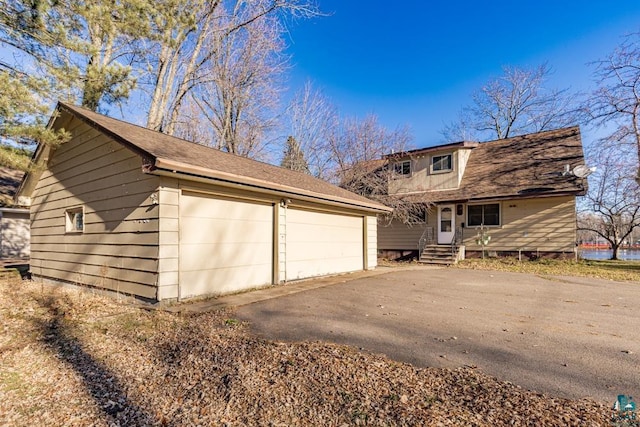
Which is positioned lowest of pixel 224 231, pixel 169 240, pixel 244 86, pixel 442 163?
pixel 169 240

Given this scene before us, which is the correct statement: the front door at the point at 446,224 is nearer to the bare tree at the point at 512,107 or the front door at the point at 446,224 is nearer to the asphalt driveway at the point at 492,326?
the asphalt driveway at the point at 492,326

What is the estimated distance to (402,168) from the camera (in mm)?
16906

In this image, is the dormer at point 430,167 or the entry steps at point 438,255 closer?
the entry steps at point 438,255

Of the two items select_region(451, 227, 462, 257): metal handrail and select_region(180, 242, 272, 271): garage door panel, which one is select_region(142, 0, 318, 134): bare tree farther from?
select_region(451, 227, 462, 257): metal handrail

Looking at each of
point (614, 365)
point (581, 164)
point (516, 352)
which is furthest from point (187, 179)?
point (581, 164)

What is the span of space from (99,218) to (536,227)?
49.5ft

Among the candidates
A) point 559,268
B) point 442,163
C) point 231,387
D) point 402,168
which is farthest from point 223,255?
point 442,163

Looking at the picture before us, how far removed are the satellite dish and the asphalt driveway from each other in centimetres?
610

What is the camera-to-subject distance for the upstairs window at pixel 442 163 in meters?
15.8

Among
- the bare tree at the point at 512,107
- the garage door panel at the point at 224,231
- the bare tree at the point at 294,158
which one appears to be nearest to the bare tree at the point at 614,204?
the bare tree at the point at 512,107

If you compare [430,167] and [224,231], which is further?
[430,167]

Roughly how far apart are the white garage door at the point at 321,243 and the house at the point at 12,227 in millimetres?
14380

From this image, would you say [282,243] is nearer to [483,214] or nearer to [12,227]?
[483,214]

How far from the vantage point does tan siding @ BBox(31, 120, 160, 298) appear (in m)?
5.79
